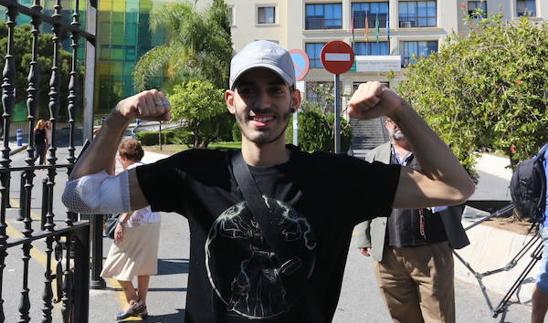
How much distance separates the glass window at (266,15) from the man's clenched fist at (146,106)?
41.8 meters

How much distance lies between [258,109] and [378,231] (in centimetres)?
219

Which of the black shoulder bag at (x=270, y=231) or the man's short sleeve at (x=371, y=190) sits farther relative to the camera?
the man's short sleeve at (x=371, y=190)

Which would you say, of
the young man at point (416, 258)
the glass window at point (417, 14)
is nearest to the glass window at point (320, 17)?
the glass window at point (417, 14)

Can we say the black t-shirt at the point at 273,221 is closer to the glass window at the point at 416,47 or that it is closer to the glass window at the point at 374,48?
the glass window at the point at 416,47

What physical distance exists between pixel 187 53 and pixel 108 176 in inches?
1048

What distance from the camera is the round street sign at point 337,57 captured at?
6918 millimetres

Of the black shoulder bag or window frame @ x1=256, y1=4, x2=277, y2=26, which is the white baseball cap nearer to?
the black shoulder bag

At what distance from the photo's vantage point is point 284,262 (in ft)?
5.39

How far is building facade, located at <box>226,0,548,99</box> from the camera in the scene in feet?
133

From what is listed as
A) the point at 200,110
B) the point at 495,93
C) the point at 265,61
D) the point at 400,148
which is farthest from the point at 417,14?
the point at 265,61

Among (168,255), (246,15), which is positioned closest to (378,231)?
(168,255)

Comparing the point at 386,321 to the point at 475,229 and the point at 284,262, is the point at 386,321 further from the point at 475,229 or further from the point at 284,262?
the point at 284,262

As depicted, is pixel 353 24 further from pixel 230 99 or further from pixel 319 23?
pixel 230 99

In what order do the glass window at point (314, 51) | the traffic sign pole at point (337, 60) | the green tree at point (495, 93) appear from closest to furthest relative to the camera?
the green tree at point (495, 93) < the traffic sign pole at point (337, 60) < the glass window at point (314, 51)
